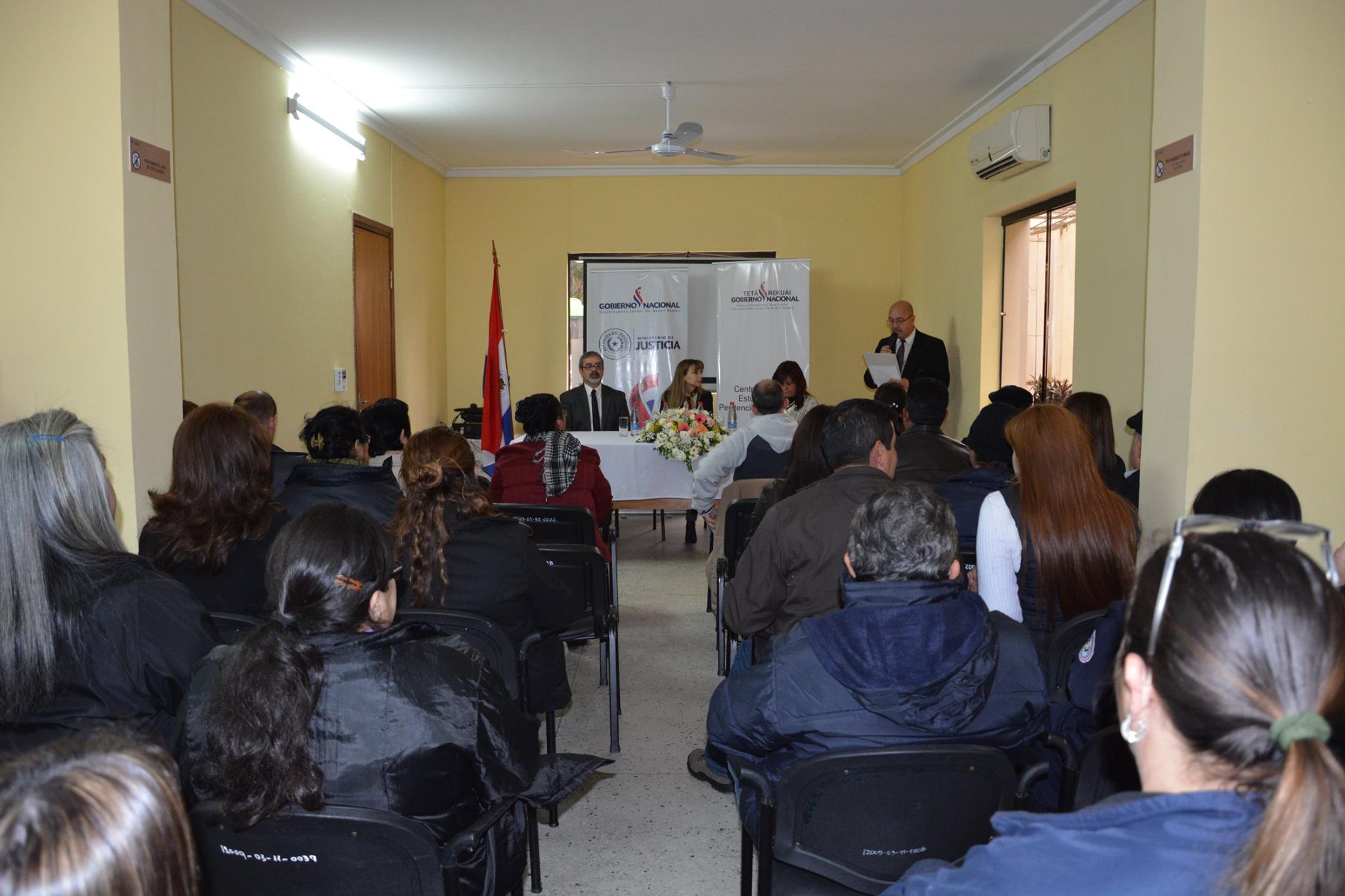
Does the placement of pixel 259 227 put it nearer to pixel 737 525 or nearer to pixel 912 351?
pixel 737 525

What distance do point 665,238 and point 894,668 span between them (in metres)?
9.36

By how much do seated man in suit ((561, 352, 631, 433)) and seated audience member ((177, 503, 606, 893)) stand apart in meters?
6.42

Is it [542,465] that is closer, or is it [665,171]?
[542,465]

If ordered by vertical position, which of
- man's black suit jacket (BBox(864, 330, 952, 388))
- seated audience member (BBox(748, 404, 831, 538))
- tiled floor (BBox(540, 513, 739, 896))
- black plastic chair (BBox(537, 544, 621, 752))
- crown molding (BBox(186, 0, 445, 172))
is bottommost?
tiled floor (BBox(540, 513, 739, 896))

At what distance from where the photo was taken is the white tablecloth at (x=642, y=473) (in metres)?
6.65

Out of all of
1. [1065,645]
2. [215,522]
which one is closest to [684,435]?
[215,522]

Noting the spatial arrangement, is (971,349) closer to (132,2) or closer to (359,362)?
(359,362)

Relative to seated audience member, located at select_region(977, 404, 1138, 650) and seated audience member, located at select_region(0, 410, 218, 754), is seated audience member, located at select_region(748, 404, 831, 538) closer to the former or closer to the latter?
seated audience member, located at select_region(977, 404, 1138, 650)

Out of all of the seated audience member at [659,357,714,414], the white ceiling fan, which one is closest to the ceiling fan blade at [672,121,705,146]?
the white ceiling fan

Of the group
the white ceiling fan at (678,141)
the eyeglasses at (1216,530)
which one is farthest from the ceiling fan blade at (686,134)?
the eyeglasses at (1216,530)

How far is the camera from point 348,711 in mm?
1672

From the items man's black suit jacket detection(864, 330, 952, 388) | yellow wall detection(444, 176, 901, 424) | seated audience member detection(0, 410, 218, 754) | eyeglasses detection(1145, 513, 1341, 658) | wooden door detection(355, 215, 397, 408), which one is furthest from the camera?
yellow wall detection(444, 176, 901, 424)

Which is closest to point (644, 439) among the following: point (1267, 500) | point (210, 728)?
point (1267, 500)

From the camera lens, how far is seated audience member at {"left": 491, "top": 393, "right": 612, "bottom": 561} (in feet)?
16.3
